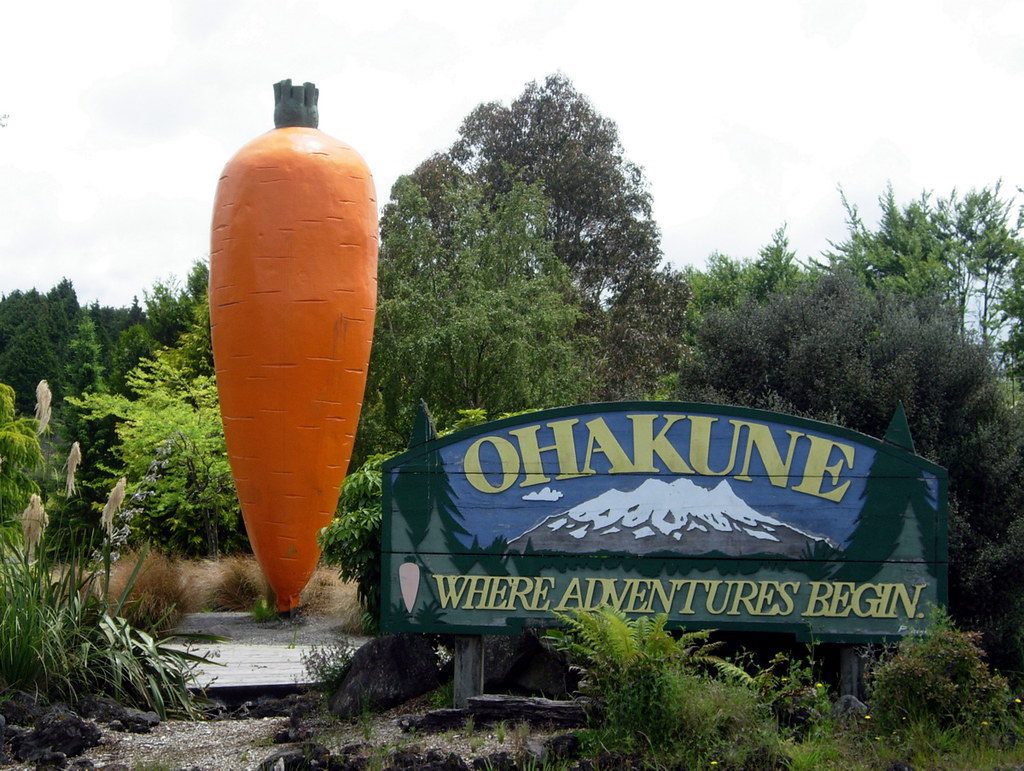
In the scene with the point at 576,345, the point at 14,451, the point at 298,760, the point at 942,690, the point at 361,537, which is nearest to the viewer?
the point at 298,760

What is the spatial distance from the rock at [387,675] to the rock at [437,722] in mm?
443

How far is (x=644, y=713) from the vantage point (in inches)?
203

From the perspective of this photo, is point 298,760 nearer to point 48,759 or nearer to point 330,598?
point 48,759

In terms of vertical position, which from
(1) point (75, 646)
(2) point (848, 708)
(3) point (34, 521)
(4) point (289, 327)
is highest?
(4) point (289, 327)

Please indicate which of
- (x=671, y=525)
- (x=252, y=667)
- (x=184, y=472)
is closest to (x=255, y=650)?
(x=252, y=667)

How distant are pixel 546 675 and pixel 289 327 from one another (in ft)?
18.8

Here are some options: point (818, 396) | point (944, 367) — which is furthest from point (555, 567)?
point (944, 367)

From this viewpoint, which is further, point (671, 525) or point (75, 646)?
point (75, 646)

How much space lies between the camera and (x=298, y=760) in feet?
16.8

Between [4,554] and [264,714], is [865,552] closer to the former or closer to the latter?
[264,714]

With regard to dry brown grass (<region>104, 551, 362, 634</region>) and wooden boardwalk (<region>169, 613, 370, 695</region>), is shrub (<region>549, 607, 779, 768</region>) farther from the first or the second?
dry brown grass (<region>104, 551, 362, 634</region>)

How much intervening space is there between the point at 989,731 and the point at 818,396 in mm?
3529

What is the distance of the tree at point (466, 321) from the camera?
18.5m

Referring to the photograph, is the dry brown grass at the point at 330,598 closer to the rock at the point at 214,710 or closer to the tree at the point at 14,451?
the tree at the point at 14,451
